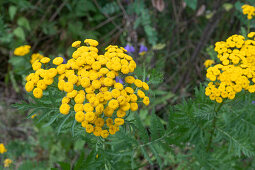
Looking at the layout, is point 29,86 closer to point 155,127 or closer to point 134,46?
point 155,127

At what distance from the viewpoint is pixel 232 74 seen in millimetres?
1929

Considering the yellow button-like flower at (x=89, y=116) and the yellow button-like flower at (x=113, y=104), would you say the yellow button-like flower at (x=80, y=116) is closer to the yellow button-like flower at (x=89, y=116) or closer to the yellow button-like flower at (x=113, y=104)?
the yellow button-like flower at (x=89, y=116)

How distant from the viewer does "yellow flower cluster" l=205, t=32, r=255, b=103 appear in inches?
74.1

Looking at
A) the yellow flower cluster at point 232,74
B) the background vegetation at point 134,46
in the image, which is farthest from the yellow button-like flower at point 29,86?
the yellow flower cluster at point 232,74

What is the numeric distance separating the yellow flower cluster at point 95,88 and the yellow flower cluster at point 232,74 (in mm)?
563

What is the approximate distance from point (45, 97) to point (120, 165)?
1.02m

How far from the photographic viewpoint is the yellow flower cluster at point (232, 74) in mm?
1883

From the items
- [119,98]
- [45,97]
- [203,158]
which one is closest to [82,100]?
[119,98]

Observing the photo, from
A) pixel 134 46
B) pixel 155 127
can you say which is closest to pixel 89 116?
pixel 155 127

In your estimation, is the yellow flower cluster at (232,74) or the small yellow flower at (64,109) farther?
the yellow flower cluster at (232,74)

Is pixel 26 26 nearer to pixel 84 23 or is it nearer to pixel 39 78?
pixel 84 23

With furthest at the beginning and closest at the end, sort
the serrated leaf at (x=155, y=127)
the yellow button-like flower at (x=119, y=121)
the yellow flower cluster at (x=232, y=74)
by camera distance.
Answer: the serrated leaf at (x=155, y=127) < the yellow flower cluster at (x=232, y=74) < the yellow button-like flower at (x=119, y=121)

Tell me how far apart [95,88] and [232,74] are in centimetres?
108

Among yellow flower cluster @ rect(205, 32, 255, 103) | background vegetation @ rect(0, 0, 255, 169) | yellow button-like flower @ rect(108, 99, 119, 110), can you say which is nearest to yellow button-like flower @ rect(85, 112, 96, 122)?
yellow button-like flower @ rect(108, 99, 119, 110)
